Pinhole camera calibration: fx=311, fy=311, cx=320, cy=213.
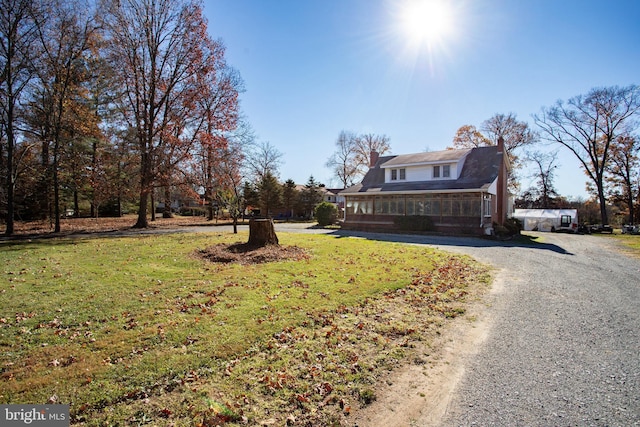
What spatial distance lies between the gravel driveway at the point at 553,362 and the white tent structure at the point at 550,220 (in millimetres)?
28473

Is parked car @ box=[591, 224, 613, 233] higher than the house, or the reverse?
the house

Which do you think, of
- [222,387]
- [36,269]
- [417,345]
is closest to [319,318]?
[417,345]

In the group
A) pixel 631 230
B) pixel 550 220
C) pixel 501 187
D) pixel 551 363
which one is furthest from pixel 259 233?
pixel 631 230

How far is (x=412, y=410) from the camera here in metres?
3.10

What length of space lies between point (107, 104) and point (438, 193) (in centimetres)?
2739

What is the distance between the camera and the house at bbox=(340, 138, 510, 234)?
22406mm

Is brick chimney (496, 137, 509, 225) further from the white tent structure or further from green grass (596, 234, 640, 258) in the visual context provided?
the white tent structure

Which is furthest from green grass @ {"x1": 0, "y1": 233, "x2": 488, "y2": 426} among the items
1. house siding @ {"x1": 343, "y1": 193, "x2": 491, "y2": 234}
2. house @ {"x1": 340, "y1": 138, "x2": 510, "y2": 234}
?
house @ {"x1": 340, "y1": 138, "x2": 510, "y2": 234}

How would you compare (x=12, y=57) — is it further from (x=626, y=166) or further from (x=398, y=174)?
(x=626, y=166)

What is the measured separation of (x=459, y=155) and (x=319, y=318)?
24.8m

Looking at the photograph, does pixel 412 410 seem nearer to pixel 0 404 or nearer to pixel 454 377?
pixel 454 377

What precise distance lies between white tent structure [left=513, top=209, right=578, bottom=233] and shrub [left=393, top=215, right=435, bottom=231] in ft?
56.5

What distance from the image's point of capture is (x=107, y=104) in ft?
83.4

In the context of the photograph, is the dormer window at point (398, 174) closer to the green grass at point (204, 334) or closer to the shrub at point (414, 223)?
the shrub at point (414, 223)
